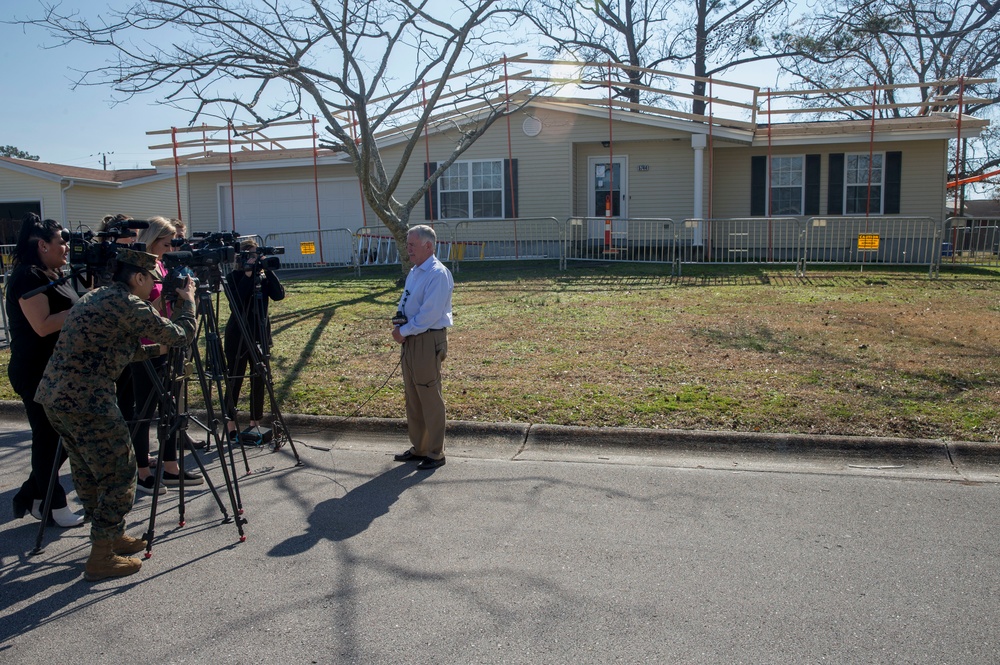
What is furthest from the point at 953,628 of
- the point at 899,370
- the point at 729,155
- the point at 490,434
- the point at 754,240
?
the point at 729,155

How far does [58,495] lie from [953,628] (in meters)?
5.08

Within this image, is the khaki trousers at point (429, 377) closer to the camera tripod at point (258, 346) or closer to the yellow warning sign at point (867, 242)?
the camera tripod at point (258, 346)

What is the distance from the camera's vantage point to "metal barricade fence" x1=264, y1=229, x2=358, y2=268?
20281mm

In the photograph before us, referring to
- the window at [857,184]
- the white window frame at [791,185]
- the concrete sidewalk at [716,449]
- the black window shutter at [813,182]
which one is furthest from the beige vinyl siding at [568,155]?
the concrete sidewalk at [716,449]

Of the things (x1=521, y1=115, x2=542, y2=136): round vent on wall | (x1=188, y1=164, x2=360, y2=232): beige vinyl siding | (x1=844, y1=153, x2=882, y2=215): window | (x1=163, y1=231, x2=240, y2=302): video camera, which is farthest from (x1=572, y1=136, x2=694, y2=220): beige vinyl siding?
(x1=163, y1=231, x2=240, y2=302): video camera

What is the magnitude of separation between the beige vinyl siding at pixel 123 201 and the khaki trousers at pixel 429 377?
73.2 feet

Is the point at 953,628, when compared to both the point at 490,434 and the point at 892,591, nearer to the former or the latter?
the point at 892,591

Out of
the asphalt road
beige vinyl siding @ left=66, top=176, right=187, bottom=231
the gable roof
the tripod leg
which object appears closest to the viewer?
the asphalt road

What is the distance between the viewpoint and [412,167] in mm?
20625

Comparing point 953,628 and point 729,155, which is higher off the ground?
point 729,155

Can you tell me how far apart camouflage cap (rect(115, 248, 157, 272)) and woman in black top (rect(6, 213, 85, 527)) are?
0.94 m

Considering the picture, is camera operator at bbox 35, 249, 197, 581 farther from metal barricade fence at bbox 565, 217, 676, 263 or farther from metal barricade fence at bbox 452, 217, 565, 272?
metal barricade fence at bbox 452, 217, 565, 272

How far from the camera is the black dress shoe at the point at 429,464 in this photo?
593 cm

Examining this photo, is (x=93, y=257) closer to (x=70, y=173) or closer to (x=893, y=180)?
(x=893, y=180)
